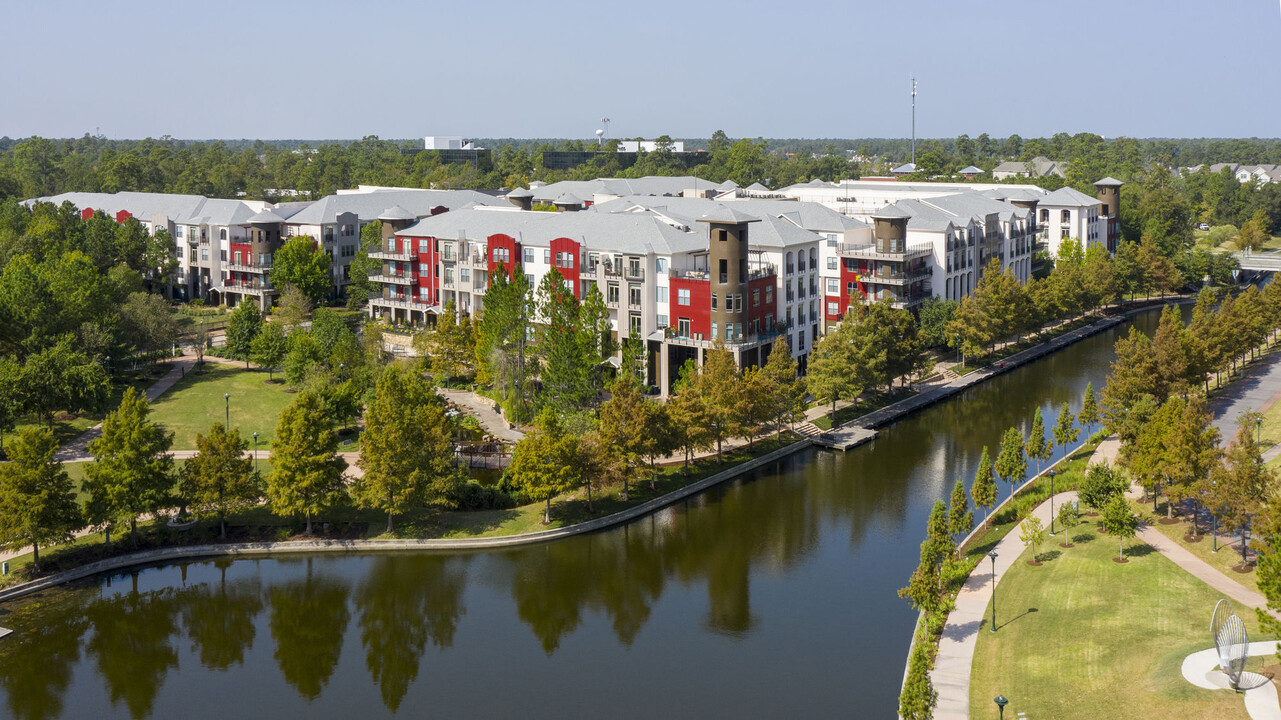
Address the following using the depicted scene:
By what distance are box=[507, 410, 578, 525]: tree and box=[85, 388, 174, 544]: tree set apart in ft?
44.5

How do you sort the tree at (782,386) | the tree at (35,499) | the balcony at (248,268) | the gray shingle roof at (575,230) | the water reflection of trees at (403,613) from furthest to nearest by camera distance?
1. the balcony at (248,268)
2. the gray shingle roof at (575,230)
3. the tree at (782,386)
4. the tree at (35,499)
5. the water reflection of trees at (403,613)

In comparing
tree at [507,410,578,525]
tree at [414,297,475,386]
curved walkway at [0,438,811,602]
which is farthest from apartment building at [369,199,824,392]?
curved walkway at [0,438,811,602]

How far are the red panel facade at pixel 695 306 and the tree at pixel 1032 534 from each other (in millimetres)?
25893

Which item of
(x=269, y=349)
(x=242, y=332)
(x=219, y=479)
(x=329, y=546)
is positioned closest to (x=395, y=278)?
(x=242, y=332)

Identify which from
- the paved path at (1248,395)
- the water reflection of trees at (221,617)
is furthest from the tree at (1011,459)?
the water reflection of trees at (221,617)

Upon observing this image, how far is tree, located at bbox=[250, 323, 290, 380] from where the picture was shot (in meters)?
68.2

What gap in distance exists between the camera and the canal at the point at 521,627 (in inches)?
1313

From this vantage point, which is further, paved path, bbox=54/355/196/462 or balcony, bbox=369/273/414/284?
balcony, bbox=369/273/414/284

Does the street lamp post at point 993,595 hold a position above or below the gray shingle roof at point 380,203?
below

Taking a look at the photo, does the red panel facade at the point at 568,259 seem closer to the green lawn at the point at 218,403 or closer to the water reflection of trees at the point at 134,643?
the green lawn at the point at 218,403

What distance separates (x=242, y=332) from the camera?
71.7 meters

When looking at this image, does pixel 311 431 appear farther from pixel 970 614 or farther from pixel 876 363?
pixel 876 363

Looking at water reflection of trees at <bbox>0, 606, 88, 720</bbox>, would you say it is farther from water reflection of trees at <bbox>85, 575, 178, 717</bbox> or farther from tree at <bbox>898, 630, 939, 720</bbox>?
tree at <bbox>898, 630, 939, 720</bbox>

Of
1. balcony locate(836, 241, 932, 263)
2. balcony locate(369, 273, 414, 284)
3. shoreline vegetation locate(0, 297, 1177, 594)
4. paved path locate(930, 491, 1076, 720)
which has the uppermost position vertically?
balcony locate(836, 241, 932, 263)
